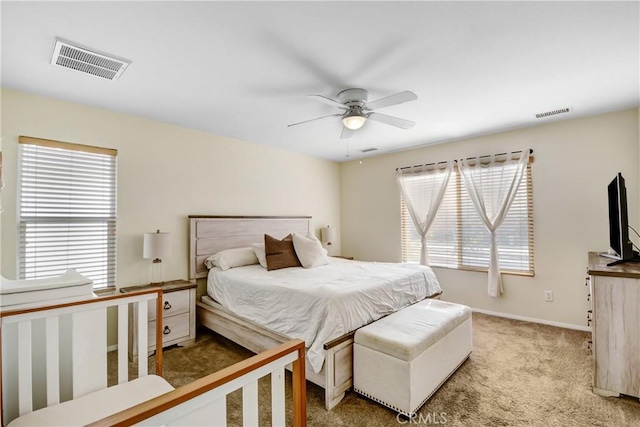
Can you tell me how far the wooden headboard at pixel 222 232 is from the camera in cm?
368

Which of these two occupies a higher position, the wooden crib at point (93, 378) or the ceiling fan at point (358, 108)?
the ceiling fan at point (358, 108)

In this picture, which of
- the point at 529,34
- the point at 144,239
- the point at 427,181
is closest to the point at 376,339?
the point at 529,34

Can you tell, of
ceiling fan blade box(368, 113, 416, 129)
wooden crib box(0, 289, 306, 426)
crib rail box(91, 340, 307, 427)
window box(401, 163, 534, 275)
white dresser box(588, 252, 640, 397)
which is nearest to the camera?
crib rail box(91, 340, 307, 427)

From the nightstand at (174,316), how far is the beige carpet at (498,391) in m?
0.13

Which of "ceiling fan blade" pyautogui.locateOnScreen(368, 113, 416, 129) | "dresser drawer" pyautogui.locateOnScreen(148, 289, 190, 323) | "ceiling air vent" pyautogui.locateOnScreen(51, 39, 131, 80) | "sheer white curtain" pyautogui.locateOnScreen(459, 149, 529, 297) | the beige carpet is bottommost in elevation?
the beige carpet

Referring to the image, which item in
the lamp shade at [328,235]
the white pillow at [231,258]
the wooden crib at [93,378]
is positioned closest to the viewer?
the wooden crib at [93,378]

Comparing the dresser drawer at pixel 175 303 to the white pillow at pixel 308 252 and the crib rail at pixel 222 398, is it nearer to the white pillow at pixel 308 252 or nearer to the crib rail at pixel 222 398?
the white pillow at pixel 308 252

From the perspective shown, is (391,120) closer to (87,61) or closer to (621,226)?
(621,226)

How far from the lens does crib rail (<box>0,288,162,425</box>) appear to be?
1.39 meters

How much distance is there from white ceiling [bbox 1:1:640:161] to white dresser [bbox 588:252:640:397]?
1.63 m

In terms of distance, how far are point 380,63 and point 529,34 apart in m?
0.95

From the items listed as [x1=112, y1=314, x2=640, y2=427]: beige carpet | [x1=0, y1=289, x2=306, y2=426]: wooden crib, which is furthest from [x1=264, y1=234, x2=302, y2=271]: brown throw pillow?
[x1=0, y1=289, x2=306, y2=426]: wooden crib

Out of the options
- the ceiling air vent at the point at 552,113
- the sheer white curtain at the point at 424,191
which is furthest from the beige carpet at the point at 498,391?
the ceiling air vent at the point at 552,113

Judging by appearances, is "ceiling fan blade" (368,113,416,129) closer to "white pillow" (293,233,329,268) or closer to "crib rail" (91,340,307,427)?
"white pillow" (293,233,329,268)
